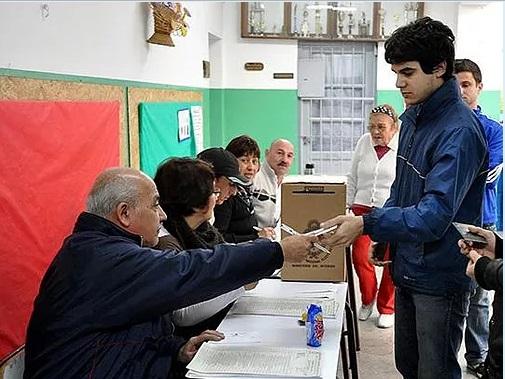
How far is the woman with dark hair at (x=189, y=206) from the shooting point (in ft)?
7.29

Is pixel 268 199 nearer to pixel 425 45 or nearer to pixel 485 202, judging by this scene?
pixel 485 202

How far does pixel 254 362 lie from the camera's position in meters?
1.77

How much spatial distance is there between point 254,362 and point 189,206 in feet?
2.39

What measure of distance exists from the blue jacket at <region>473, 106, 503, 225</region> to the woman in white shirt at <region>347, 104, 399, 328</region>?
3.03ft

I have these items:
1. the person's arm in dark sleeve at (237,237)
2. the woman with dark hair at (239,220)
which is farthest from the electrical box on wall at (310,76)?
the person's arm in dark sleeve at (237,237)

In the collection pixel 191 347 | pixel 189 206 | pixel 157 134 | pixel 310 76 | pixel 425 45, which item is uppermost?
pixel 310 76

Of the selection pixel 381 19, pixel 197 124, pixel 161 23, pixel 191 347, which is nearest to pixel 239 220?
pixel 191 347

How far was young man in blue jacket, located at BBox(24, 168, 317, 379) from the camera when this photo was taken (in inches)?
63.0

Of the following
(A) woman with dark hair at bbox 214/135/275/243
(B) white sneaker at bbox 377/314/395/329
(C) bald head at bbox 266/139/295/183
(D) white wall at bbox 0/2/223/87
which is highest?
(D) white wall at bbox 0/2/223/87

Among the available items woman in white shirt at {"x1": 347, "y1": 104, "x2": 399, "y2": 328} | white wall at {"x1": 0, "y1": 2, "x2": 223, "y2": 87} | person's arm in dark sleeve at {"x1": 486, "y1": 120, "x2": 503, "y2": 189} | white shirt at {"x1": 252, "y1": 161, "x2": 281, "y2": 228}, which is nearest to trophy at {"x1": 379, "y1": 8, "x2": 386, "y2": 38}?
white wall at {"x1": 0, "y1": 2, "x2": 223, "y2": 87}

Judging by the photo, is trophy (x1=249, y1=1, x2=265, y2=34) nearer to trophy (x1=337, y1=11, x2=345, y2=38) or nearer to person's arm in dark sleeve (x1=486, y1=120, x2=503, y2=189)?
trophy (x1=337, y1=11, x2=345, y2=38)

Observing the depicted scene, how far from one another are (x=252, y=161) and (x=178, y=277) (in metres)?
2.30

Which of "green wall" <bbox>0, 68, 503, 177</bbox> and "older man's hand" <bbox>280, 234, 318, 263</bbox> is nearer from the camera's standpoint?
"older man's hand" <bbox>280, 234, 318, 263</bbox>

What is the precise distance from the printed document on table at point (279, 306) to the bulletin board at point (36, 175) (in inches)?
31.5
